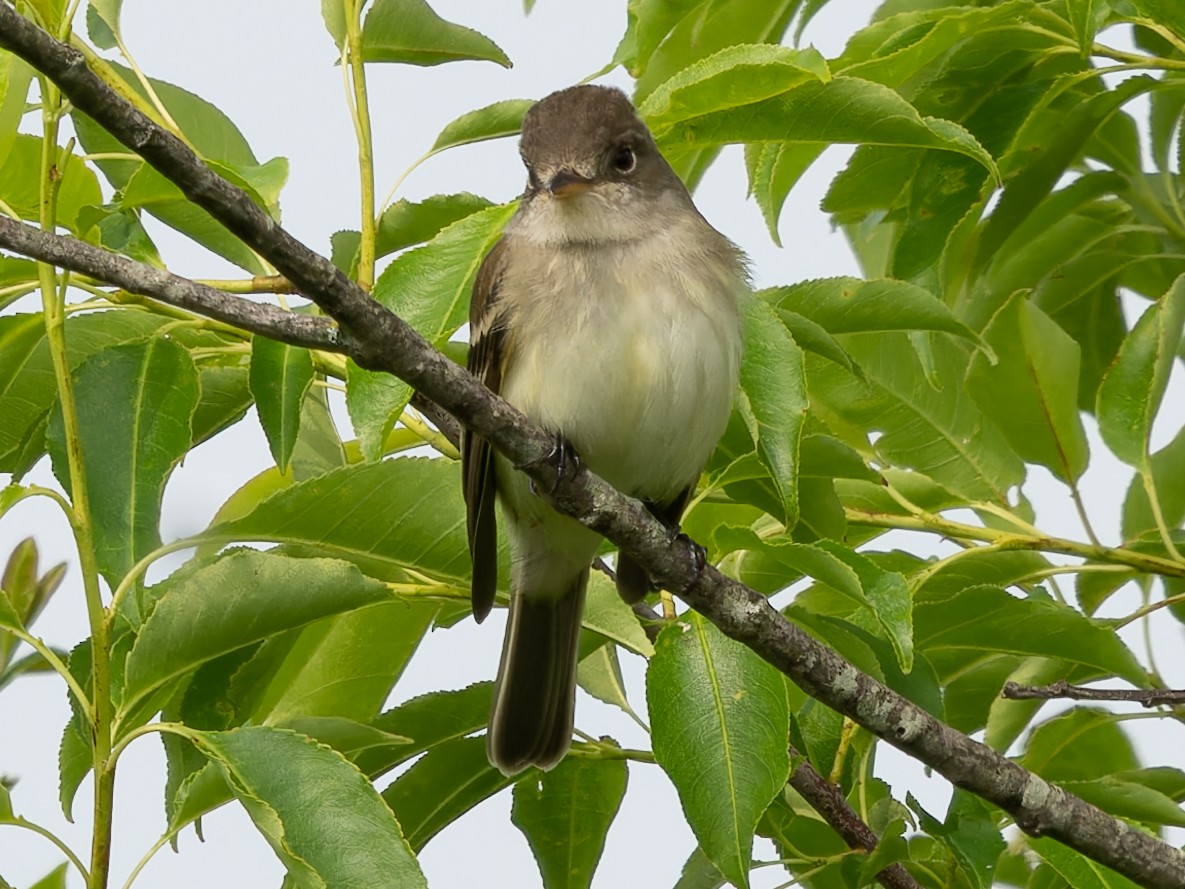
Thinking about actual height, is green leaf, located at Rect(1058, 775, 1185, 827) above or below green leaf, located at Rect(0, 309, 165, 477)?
below

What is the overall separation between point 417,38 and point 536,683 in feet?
4.81

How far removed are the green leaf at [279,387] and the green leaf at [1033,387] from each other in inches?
48.6

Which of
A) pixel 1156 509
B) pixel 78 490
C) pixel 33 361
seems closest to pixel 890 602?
pixel 1156 509

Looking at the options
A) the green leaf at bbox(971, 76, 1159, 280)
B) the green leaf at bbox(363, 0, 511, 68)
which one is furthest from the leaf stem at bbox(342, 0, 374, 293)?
the green leaf at bbox(971, 76, 1159, 280)

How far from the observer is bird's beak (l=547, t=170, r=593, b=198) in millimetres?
3219

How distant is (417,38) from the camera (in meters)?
2.85

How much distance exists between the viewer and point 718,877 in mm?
2889

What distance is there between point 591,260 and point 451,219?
0.47 metres

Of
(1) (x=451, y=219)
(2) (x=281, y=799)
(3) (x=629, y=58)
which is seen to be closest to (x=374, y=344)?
(2) (x=281, y=799)

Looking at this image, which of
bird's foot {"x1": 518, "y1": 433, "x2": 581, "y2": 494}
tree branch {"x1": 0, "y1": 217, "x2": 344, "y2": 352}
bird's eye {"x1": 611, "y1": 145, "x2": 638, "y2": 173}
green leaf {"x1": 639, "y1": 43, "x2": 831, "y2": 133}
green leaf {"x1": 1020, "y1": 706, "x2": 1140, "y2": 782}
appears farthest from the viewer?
bird's eye {"x1": 611, "y1": 145, "x2": 638, "y2": 173}

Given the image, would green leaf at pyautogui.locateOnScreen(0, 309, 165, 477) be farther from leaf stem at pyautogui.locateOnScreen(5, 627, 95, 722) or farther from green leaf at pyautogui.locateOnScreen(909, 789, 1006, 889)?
green leaf at pyautogui.locateOnScreen(909, 789, 1006, 889)

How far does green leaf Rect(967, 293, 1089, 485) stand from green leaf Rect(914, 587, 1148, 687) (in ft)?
1.50

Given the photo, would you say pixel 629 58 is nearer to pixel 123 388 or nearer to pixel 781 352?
pixel 781 352

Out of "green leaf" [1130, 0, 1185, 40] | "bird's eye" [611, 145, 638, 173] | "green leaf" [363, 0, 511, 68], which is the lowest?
"green leaf" [1130, 0, 1185, 40]
